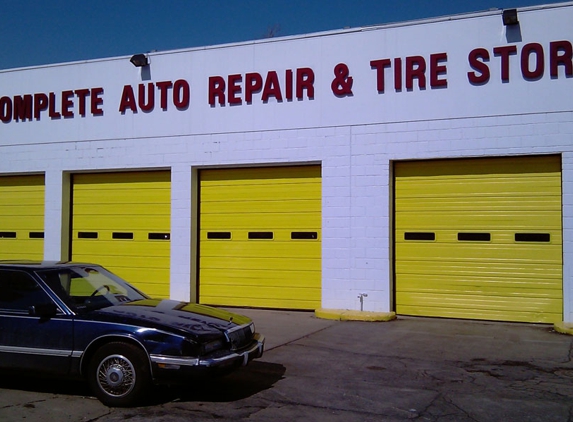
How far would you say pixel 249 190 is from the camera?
572 inches

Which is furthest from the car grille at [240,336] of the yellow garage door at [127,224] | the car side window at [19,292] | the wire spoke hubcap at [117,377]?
the yellow garage door at [127,224]

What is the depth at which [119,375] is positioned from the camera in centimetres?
669

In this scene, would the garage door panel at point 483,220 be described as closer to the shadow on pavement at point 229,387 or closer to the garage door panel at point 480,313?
the garage door panel at point 480,313

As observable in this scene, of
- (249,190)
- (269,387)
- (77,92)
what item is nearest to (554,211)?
(249,190)

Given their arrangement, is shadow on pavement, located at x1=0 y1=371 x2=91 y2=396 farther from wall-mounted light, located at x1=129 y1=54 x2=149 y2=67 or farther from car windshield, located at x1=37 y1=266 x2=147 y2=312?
wall-mounted light, located at x1=129 y1=54 x2=149 y2=67

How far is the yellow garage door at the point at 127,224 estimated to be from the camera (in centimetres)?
1518

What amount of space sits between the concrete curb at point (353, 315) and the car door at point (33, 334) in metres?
6.80

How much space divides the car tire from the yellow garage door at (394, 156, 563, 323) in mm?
7615

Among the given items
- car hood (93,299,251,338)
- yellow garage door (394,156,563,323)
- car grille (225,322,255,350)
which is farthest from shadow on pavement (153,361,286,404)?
yellow garage door (394,156,563,323)

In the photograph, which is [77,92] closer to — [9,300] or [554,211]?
[9,300]

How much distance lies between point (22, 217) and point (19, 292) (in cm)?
997

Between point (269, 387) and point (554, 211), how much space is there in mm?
7324

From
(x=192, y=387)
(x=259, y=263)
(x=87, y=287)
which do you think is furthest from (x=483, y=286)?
(x=87, y=287)

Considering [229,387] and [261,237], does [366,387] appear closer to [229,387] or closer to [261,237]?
[229,387]
